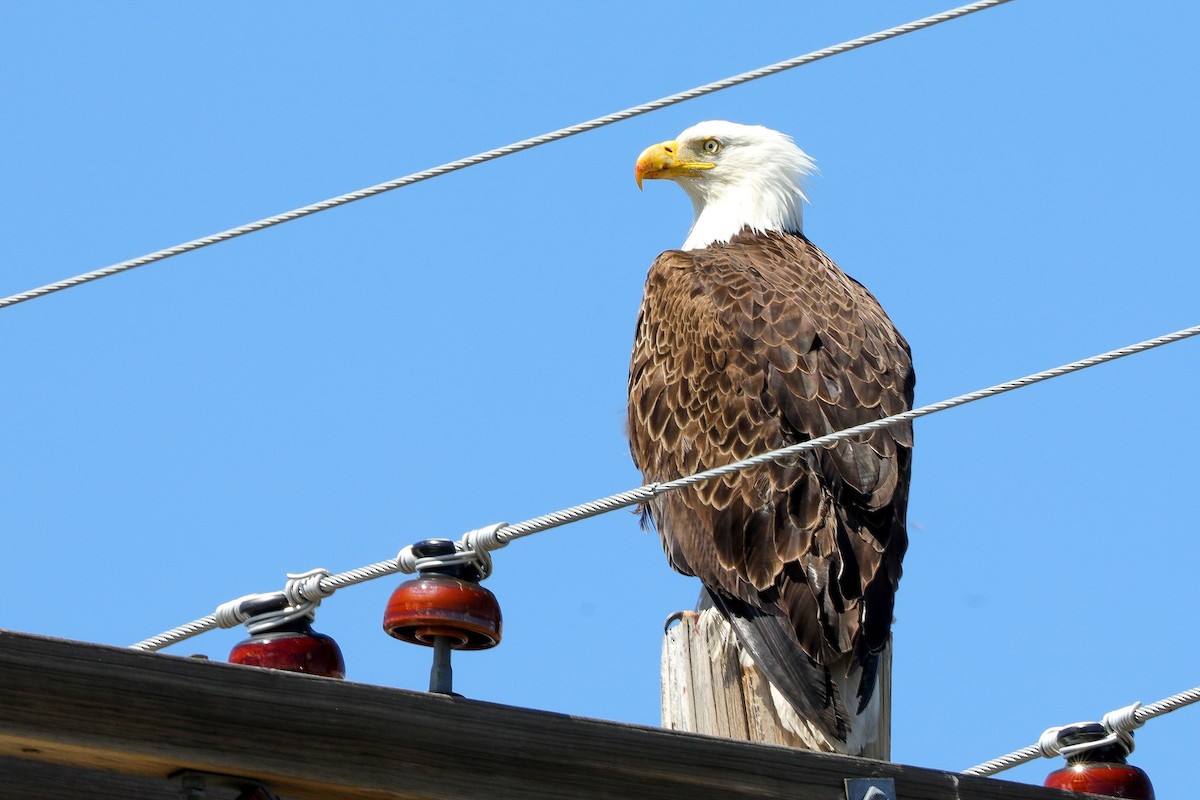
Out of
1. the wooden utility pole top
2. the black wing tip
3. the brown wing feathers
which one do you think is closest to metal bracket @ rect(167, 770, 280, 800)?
the wooden utility pole top

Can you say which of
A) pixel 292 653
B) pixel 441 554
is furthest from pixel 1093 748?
pixel 292 653

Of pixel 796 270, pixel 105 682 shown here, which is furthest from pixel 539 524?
pixel 796 270

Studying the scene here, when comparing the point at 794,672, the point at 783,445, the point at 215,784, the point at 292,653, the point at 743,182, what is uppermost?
the point at 743,182

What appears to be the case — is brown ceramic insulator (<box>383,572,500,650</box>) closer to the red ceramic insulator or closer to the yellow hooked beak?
the red ceramic insulator

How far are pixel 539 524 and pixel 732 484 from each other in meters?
3.01

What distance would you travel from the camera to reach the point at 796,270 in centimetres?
755

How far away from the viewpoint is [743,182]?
8664mm

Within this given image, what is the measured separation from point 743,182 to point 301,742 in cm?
593

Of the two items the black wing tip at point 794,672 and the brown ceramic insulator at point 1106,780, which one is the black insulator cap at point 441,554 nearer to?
the brown ceramic insulator at point 1106,780

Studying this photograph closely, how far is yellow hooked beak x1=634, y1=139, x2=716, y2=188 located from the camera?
8.77 metres

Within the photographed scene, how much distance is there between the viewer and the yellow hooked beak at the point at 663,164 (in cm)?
877

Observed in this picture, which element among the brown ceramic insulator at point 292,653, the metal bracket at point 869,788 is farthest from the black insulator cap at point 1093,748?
Answer: the brown ceramic insulator at point 292,653

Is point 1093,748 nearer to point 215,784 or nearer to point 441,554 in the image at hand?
point 441,554

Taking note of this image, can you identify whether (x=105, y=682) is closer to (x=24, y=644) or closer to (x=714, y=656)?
(x=24, y=644)
